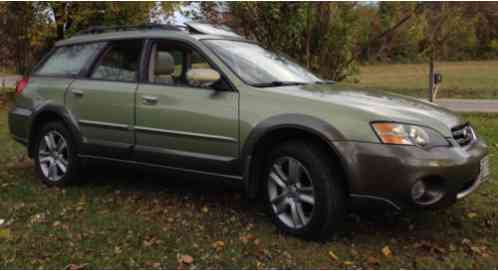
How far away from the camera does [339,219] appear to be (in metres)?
3.82

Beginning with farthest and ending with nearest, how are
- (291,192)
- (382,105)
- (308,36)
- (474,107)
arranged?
(474,107)
(308,36)
(291,192)
(382,105)

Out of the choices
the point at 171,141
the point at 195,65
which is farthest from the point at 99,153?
the point at 195,65

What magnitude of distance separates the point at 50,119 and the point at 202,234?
2.50 meters

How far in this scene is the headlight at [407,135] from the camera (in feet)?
11.8

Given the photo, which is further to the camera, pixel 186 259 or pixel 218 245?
pixel 218 245

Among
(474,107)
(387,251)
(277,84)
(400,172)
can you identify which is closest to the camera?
(400,172)

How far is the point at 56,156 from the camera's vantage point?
5594mm

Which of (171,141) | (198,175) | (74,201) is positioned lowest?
(74,201)

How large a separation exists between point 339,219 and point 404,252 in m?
0.53

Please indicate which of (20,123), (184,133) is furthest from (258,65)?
(20,123)

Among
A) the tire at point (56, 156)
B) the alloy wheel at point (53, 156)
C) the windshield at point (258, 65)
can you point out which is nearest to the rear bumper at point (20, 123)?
the tire at point (56, 156)

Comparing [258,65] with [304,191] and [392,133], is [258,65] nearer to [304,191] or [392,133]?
[304,191]

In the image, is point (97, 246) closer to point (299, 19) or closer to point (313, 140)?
point (313, 140)

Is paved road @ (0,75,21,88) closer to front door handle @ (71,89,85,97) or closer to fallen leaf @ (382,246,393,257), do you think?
front door handle @ (71,89,85,97)
